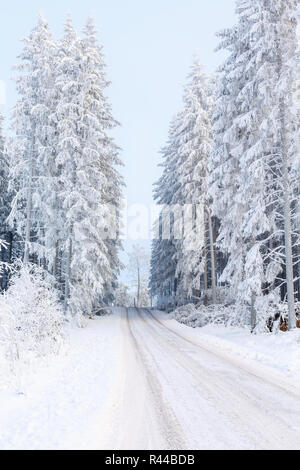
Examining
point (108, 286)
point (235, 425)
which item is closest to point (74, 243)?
point (108, 286)

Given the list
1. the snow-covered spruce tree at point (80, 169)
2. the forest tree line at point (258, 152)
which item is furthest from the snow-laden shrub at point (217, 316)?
the snow-covered spruce tree at point (80, 169)

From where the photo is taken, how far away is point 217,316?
65.3 ft

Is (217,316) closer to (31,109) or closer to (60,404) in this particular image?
(60,404)

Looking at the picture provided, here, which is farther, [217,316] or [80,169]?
[80,169]

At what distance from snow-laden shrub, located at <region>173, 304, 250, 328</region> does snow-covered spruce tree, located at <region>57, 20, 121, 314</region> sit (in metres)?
6.41


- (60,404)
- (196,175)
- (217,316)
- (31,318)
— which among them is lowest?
(217,316)

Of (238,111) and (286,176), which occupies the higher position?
(238,111)

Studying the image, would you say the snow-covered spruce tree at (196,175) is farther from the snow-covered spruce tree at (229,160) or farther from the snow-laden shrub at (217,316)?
the snow-covered spruce tree at (229,160)

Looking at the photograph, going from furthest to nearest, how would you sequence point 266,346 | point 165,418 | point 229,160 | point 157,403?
point 229,160 < point 266,346 < point 157,403 < point 165,418

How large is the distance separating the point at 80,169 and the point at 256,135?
10540mm

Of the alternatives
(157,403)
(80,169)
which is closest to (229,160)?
(80,169)

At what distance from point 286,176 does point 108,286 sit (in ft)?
54.1

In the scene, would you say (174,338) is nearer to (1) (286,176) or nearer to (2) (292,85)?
(1) (286,176)

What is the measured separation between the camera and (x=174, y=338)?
1535 cm
